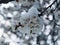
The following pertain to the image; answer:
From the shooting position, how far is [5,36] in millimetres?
1054

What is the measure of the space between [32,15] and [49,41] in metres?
0.21

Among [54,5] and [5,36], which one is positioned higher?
[54,5]

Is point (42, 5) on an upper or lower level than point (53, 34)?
upper

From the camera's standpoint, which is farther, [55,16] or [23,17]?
[55,16]

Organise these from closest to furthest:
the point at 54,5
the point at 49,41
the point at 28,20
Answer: the point at 28,20, the point at 49,41, the point at 54,5

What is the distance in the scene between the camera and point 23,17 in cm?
93

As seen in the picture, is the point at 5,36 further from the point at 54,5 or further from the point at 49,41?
the point at 54,5

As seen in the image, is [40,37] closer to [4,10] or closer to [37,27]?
[37,27]

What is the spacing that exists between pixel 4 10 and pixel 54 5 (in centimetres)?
31

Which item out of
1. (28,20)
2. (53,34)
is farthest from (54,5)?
(28,20)

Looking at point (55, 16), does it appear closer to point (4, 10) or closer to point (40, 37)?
point (40, 37)

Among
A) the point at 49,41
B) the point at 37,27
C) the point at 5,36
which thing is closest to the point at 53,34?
the point at 49,41

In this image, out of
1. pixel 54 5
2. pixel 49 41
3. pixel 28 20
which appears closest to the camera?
pixel 28 20

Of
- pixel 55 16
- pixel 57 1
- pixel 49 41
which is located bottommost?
pixel 49 41
